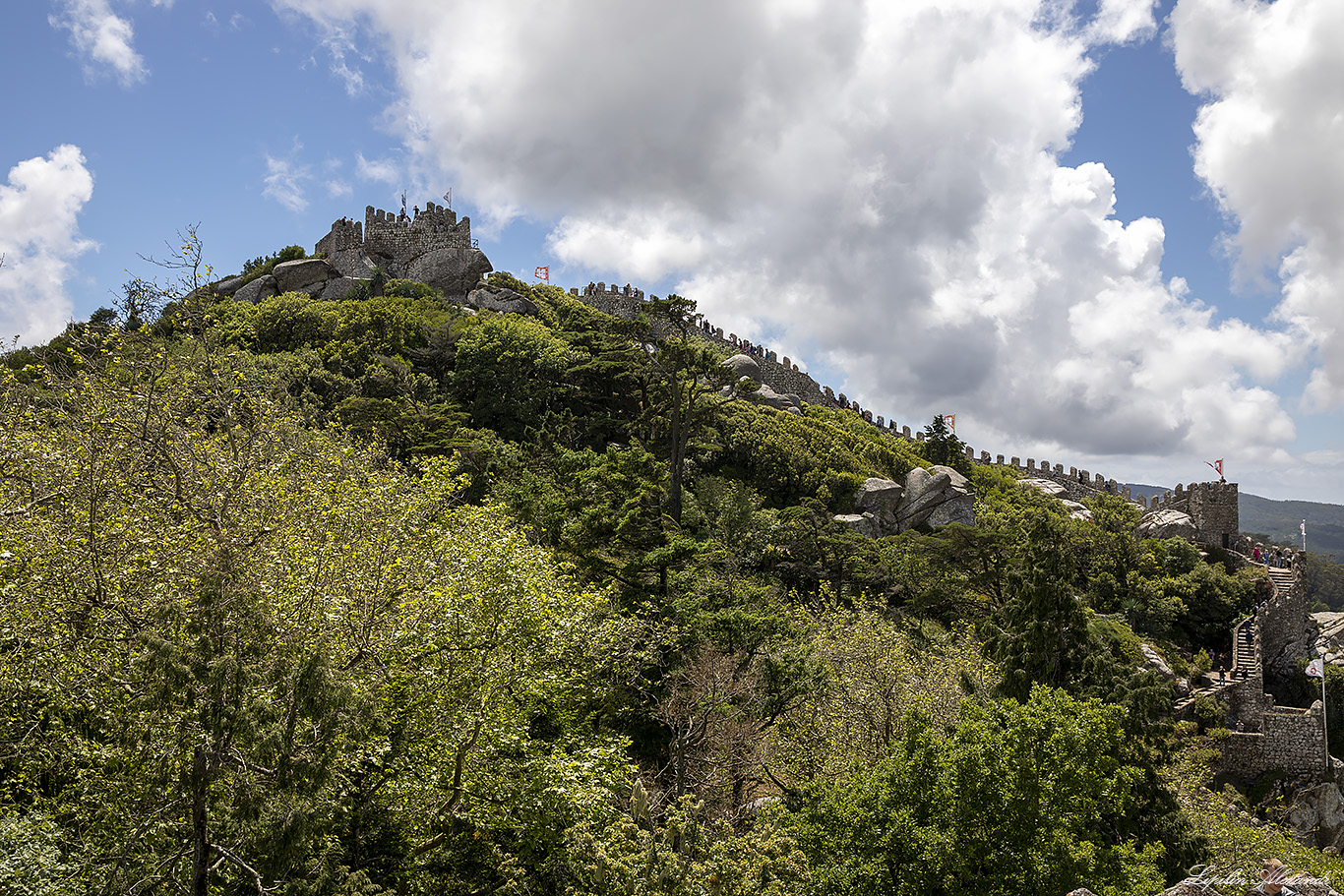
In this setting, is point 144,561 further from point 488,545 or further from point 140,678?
point 488,545

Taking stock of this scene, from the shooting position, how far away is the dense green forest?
31.6 ft

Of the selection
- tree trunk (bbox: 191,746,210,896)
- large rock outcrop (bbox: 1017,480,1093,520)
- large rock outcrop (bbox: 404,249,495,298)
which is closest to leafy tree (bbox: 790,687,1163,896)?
tree trunk (bbox: 191,746,210,896)

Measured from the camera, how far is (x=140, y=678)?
9.16 metres

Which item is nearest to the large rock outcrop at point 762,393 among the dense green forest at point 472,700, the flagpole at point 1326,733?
the dense green forest at point 472,700

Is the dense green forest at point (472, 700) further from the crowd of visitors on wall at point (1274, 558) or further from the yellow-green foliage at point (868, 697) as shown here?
the crowd of visitors on wall at point (1274, 558)

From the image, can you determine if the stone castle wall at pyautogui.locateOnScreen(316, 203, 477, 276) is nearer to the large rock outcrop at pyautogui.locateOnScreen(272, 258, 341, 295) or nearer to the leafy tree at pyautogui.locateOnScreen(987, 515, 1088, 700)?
the large rock outcrop at pyautogui.locateOnScreen(272, 258, 341, 295)

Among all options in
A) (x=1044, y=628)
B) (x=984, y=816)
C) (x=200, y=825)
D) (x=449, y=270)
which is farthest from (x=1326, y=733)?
(x=449, y=270)

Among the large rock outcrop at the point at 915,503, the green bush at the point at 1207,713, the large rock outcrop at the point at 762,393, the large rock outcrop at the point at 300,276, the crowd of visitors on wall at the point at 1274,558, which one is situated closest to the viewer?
the green bush at the point at 1207,713

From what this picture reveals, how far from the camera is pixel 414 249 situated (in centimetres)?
5862

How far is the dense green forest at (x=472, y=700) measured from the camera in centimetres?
963

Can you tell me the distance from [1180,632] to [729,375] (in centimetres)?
2460

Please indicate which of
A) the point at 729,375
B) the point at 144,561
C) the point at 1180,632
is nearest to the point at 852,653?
the point at 729,375

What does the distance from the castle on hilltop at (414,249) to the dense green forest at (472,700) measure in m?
35.7

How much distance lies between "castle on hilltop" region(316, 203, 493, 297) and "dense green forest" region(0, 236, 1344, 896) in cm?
3567
